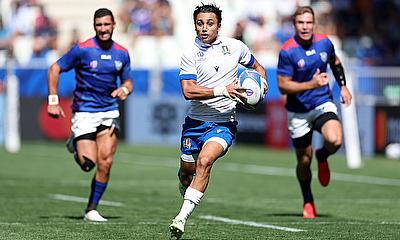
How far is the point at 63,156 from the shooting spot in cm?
2445

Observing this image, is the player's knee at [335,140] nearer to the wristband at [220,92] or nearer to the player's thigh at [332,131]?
the player's thigh at [332,131]

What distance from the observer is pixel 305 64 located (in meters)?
13.3

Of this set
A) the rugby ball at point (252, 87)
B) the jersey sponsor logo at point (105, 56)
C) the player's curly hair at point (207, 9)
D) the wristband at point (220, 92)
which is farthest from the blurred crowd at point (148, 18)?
the wristband at point (220, 92)

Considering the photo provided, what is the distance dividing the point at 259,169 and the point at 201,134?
10960mm

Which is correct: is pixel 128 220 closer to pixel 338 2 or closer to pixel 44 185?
pixel 44 185

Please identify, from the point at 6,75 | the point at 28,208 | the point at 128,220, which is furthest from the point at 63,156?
the point at 128,220

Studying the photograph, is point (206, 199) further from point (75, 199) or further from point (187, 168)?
point (187, 168)

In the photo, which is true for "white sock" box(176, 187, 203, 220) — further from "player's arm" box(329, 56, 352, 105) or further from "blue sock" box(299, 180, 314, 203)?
"player's arm" box(329, 56, 352, 105)

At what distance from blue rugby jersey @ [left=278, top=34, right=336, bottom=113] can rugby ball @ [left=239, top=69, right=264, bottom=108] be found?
2931mm

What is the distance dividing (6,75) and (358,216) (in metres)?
16.7

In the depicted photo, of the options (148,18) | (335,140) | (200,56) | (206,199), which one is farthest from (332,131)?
(148,18)

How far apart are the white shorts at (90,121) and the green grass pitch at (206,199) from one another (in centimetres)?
104

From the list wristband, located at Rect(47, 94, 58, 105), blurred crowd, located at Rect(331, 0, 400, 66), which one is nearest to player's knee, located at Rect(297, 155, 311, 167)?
wristband, located at Rect(47, 94, 58, 105)

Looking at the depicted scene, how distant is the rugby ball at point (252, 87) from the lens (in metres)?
10.2
